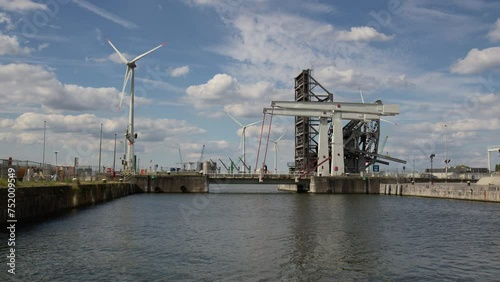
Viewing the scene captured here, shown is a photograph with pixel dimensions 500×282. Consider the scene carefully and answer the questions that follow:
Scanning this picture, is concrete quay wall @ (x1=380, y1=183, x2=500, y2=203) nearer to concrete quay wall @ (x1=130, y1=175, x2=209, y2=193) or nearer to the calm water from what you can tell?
the calm water

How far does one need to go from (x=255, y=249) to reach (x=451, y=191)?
62.9 meters

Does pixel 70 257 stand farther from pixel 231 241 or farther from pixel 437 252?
pixel 437 252

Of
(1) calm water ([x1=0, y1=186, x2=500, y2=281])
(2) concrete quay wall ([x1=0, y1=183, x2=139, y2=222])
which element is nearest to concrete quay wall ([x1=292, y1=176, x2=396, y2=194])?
(2) concrete quay wall ([x1=0, y1=183, x2=139, y2=222])

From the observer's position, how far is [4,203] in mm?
35281

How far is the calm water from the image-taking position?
915 inches

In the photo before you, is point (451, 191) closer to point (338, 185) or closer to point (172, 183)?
point (338, 185)

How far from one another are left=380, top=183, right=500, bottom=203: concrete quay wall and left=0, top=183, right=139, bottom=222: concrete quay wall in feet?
186

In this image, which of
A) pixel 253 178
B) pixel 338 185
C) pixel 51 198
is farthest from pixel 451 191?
pixel 51 198

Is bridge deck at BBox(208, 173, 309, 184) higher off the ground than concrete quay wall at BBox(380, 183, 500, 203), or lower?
higher

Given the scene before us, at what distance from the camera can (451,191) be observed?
8300cm

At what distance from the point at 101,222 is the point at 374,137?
92340 mm

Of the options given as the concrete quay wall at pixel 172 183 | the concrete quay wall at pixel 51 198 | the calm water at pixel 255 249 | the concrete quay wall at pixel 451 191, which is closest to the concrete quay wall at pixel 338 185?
the concrete quay wall at pixel 451 191

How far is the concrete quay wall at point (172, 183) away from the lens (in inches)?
4274

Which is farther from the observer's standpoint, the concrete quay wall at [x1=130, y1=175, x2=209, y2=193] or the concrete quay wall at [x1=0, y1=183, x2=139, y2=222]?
the concrete quay wall at [x1=130, y1=175, x2=209, y2=193]
